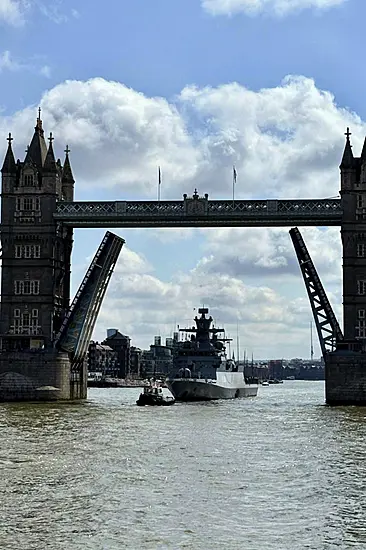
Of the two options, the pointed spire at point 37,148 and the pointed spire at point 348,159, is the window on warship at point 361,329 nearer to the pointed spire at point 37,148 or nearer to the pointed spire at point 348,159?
the pointed spire at point 348,159

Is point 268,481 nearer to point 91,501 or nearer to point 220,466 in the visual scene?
point 220,466

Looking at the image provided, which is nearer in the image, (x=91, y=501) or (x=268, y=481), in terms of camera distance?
(x=91, y=501)

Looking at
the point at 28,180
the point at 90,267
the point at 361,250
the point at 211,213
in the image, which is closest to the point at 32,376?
the point at 90,267

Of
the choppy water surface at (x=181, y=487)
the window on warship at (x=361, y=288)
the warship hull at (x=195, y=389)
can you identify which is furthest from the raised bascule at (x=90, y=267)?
the choppy water surface at (x=181, y=487)

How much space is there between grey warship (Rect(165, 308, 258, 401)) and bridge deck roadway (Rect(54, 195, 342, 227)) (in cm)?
1542

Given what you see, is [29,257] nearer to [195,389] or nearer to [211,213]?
[211,213]

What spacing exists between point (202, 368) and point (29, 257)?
20247 millimetres

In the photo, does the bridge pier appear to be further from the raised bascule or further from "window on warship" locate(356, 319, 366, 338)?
"window on warship" locate(356, 319, 366, 338)

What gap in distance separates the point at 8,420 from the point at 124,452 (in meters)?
19.2

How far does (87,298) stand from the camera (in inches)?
3174

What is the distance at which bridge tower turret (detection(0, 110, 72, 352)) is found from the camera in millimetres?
81938

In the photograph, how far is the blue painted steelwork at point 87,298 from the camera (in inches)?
3130

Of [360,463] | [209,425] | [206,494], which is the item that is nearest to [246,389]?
[209,425]

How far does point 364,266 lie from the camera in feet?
259
